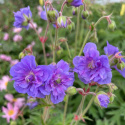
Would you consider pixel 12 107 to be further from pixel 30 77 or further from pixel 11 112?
pixel 30 77

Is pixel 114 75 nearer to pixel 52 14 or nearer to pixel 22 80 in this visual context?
pixel 52 14

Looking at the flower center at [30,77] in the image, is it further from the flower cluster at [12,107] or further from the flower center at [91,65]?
the flower cluster at [12,107]

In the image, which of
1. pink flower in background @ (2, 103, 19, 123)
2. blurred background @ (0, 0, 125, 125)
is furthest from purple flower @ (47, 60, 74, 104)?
pink flower in background @ (2, 103, 19, 123)

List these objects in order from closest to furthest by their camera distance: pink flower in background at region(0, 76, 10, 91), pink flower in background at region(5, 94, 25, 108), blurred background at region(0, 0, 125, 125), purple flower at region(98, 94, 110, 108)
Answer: purple flower at region(98, 94, 110, 108) < blurred background at region(0, 0, 125, 125) < pink flower in background at region(5, 94, 25, 108) < pink flower in background at region(0, 76, 10, 91)

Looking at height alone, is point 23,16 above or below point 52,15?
above

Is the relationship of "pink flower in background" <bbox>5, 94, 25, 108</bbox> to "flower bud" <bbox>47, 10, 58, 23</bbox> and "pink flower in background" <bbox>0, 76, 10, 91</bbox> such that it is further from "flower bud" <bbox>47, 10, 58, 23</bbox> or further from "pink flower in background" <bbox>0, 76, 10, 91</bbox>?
"flower bud" <bbox>47, 10, 58, 23</bbox>

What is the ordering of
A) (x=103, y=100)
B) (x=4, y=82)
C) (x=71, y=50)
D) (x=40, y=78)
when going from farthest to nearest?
(x=4, y=82) → (x=71, y=50) → (x=103, y=100) → (x=40, y=78)

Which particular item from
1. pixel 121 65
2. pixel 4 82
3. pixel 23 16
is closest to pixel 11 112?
pixel 4 82
